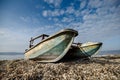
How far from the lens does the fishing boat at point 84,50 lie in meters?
9.58

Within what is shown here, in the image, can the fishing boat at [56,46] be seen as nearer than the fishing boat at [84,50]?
Yes

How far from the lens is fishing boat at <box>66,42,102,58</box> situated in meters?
9.58

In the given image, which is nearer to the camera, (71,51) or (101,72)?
(101,72)

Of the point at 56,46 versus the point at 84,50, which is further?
the point at 84,50

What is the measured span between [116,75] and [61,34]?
3.69 meters

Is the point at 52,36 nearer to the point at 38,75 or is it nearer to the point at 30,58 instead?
the point at 38,75

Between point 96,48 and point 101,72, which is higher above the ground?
point 96,48

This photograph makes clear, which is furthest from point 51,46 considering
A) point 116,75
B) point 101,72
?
point 116,75

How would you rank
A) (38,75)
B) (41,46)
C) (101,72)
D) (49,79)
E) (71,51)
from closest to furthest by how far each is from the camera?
(49,79), (38,75), (101,72), (41,46), (71,51)

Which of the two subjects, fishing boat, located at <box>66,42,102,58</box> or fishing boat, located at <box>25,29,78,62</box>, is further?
fishing boat, located at <box>66,42,102,58</box>

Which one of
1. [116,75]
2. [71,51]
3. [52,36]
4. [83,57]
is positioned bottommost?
[116,75]

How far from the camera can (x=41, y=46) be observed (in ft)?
24.2

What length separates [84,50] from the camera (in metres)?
9.88

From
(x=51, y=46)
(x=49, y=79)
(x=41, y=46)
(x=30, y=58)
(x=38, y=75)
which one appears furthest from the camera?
(x=30, y=58)
